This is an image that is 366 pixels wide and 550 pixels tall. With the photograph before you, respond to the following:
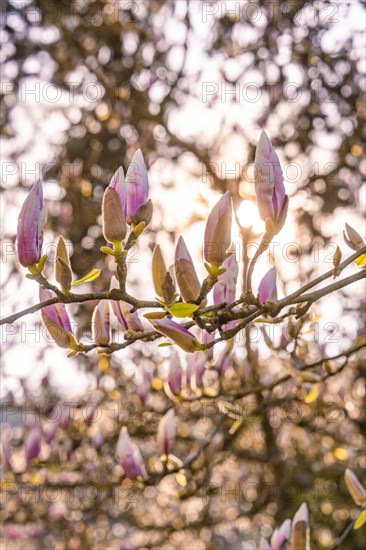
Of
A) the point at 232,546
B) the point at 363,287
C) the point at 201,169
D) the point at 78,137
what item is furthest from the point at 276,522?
the point at 232,546

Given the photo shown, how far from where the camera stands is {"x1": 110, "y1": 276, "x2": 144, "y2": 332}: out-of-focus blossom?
0.96 m

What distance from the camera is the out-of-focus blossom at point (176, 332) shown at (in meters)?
0.83

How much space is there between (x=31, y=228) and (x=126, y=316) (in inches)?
8.6

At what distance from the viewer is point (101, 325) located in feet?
Result: 3.24

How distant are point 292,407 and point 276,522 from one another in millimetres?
587

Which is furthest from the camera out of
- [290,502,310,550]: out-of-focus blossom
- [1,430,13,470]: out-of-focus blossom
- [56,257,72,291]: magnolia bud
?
[1,430,13,470]: out-of-focus blossom

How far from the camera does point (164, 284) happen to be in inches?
32.3

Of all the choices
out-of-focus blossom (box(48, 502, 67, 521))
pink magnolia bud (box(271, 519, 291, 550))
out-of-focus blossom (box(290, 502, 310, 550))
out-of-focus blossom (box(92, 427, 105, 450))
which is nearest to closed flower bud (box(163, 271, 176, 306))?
out-of-focus blossom (box(290, 502, 310, 550))

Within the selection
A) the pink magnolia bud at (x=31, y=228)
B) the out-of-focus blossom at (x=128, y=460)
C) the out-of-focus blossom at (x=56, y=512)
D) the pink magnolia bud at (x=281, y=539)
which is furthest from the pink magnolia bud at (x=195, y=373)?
the out-of-focus blossom at (x=56, y=512)

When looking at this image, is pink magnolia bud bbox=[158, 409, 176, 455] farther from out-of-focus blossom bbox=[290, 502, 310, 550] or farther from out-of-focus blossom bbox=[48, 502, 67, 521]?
out-of-focus blossom bbox=[48, 502, 67, 521]

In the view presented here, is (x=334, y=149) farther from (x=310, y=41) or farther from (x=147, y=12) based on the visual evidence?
(x=147, y=12)

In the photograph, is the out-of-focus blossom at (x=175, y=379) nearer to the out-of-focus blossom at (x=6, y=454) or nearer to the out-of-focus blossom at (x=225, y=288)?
the out-of-focus blossom at (x=225, y=288)

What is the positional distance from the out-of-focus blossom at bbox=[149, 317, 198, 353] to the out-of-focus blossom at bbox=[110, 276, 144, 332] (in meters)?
0.12

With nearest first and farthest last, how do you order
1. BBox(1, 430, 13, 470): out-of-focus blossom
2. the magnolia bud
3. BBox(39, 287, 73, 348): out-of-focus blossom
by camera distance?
the magnolia bud → BBox(39, 287, 73, 348): out-of-focus blossom → BBox(1, 430, 13, 470): out-of-focus blossom
